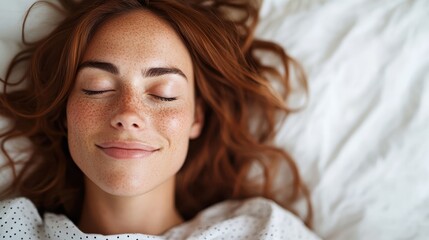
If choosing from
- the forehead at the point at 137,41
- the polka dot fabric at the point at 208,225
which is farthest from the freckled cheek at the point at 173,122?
the polka dot fabric at the point at 208,225

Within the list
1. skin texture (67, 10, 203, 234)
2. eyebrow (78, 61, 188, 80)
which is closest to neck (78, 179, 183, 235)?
skin texture (67, 10, 203, 234)

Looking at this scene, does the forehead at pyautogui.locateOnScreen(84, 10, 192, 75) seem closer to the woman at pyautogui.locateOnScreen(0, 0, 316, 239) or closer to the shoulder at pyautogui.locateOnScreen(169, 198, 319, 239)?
the woman at pyautogui.locateOnScreen(0, 0, 316, 239)

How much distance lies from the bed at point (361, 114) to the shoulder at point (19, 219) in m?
0.76

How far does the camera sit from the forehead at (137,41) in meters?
1.27

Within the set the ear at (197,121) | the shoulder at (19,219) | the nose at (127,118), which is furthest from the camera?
the ear at (197,121)

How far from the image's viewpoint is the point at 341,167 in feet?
5.22

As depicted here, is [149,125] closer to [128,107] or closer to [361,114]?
[128,107]

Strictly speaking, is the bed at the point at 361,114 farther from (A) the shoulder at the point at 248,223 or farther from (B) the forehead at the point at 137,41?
(B) the forehead at the point at 137,41

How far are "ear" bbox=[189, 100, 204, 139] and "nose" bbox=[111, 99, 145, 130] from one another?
0.28 m

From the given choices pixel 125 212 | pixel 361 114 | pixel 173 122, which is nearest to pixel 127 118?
pixel 173 122

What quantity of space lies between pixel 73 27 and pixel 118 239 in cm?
56

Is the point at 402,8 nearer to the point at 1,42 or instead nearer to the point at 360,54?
the point at 360,54

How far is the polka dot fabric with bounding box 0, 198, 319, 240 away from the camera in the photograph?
135cm

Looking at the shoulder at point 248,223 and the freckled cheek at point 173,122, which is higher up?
the freckled cheek at point 173,122
